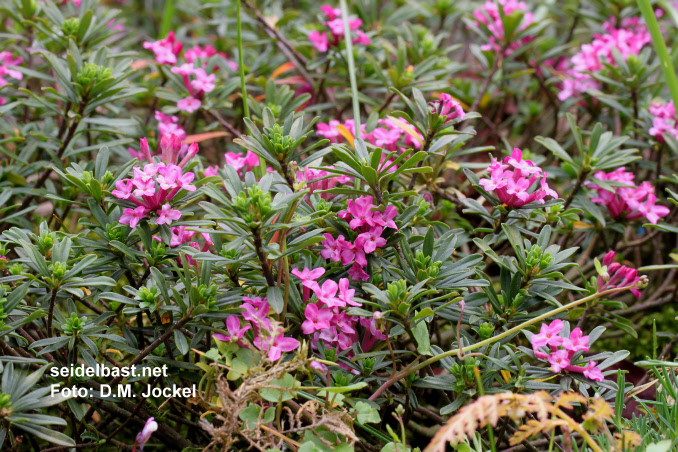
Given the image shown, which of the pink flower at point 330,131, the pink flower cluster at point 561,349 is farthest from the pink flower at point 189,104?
the pink flower cluster at point 561,349

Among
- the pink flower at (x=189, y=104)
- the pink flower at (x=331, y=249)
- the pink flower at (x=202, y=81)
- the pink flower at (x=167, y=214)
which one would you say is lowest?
the pink flower at (x=331, y=249)

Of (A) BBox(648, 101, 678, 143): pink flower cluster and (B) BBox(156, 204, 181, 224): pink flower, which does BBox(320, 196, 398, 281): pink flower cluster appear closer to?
(B) BBox(156, 204, 181, 224): pink flower

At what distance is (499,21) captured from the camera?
2.83 meters

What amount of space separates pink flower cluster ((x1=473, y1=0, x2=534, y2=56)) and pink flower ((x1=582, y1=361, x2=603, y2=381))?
175cm

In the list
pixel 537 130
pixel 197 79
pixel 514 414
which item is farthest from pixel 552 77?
pixel 514 414

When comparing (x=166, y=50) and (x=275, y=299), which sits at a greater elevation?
(x=166, y=50)

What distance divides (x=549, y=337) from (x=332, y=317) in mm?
628

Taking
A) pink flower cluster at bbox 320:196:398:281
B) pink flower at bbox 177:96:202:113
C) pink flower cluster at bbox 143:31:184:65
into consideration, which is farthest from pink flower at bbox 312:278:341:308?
pink flower cluster at bbox 143:31:184:65

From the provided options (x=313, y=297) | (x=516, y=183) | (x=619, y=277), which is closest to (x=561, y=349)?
(x=619, y=277)

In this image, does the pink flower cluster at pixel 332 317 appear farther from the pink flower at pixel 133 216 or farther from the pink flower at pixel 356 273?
the pink flower at pixel 133 216

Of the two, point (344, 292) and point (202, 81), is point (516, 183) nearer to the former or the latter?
point (344, 292)

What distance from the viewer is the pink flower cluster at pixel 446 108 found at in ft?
5.70

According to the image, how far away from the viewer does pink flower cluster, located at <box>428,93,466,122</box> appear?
1.74 meters

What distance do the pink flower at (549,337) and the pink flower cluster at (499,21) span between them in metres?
1.68
